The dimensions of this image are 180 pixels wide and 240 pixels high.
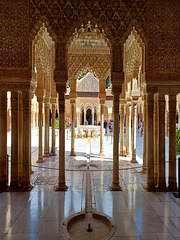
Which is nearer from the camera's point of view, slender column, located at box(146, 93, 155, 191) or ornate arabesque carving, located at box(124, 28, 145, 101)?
slender column, located at box(146, 93, 155, 191)

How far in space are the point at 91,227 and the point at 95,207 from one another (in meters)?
0.73

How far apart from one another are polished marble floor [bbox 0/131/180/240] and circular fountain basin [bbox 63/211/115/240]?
0.11 metres

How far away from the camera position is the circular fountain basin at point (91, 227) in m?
3.09

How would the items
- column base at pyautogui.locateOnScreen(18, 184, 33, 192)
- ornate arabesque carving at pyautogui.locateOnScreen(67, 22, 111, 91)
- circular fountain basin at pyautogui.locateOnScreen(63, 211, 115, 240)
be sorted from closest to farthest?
circular fountain basin at pyautogui.locateOnScreen(63, 211, 115, 240), column base at pyautogui.locateOnScreen(18, 184, 33, 192), ornate arabesque carving at pyautogui.locateOnScreen(67, 22, 111, 91)

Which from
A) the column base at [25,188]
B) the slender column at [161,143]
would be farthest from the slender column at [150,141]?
the column base at [25,188]

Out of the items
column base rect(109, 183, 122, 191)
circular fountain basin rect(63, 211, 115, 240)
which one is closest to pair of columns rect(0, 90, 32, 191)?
circular fountain basin rect(63, 211, 115, 240)

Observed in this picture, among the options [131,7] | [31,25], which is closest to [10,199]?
[31,25]

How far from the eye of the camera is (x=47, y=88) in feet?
28.7

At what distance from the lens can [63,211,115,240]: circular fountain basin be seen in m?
3.09

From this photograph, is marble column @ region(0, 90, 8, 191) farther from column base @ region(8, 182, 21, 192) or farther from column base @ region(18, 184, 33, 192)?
column base @ region(18, 184, 33, 192)

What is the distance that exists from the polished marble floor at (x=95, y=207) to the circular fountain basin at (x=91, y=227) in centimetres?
11

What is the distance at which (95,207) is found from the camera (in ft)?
13.3

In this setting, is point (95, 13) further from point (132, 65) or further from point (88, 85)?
point (88, 85)

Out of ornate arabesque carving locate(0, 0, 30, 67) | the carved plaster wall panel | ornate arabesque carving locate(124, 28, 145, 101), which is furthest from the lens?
the carved plaster wall panel
